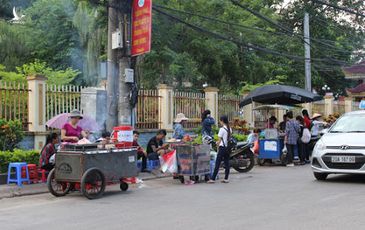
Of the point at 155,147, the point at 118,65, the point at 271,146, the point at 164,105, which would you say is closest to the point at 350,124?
the point at 271,146

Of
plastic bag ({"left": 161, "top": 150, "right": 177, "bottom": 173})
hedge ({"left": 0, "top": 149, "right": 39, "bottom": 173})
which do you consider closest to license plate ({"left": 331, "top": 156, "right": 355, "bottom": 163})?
plastic bag ({"left": 161, "top": 150, "right": 177, "bottom": 173})

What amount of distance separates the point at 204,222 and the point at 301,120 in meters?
10.3

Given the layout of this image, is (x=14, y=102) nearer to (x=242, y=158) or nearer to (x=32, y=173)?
(x=32, y=173)

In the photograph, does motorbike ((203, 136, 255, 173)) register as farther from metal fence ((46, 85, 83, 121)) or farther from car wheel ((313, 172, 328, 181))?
metal fence ((46, 85, 83, 121))

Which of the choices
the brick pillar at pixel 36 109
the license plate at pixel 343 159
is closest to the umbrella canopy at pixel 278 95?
the license plate at pixel 343 159

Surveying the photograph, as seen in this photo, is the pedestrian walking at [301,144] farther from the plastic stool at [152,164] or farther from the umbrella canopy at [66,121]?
the umbrella canopy at [66,121]

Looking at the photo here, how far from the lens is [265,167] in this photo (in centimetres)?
1631

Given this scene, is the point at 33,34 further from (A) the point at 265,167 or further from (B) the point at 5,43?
(A) the point at 265,167

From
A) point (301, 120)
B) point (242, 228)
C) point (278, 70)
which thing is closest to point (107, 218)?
point (242, 228)

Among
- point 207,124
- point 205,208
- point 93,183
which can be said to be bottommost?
point 205,208

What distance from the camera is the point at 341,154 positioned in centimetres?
1117

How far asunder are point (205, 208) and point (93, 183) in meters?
2.55

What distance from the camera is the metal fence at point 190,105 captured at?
62.6 feet

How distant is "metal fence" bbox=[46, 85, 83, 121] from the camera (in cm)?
1476
